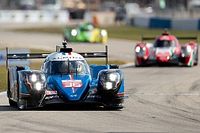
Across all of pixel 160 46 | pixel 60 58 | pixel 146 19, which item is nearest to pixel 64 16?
pixel 146 19

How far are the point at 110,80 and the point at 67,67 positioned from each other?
1.10m

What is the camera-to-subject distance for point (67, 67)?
15859 mm

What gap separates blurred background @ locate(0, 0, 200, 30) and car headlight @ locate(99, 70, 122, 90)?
46.2 metres

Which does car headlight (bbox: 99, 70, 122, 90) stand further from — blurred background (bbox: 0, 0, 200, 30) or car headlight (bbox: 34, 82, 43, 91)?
blurred background (bbox: 0, 0, 200, 30)

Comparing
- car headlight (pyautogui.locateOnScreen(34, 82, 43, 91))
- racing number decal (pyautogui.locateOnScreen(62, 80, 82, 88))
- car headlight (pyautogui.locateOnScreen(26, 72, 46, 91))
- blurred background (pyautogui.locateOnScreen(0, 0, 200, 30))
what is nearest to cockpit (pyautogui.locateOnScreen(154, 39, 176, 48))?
racing number decal (pyautogui.locateOnScreen(62, 80, 82, 88))

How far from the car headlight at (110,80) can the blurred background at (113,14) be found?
1821 inches

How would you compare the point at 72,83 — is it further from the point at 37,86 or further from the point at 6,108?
the point at 6,108

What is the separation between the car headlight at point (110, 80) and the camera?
15.2m

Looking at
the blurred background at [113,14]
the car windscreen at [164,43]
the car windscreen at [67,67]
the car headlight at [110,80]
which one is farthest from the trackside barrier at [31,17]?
A: the car headlight at [110,80]

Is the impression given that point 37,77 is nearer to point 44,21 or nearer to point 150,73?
point 150,73

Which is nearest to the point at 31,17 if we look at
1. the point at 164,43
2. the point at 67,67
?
the point at 164,43

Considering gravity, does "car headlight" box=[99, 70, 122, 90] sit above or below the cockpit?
above

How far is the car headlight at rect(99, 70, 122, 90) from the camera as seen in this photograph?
1519 centimetres

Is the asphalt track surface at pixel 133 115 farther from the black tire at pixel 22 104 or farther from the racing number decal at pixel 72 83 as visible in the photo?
the racing number decal at pixel 72 83
